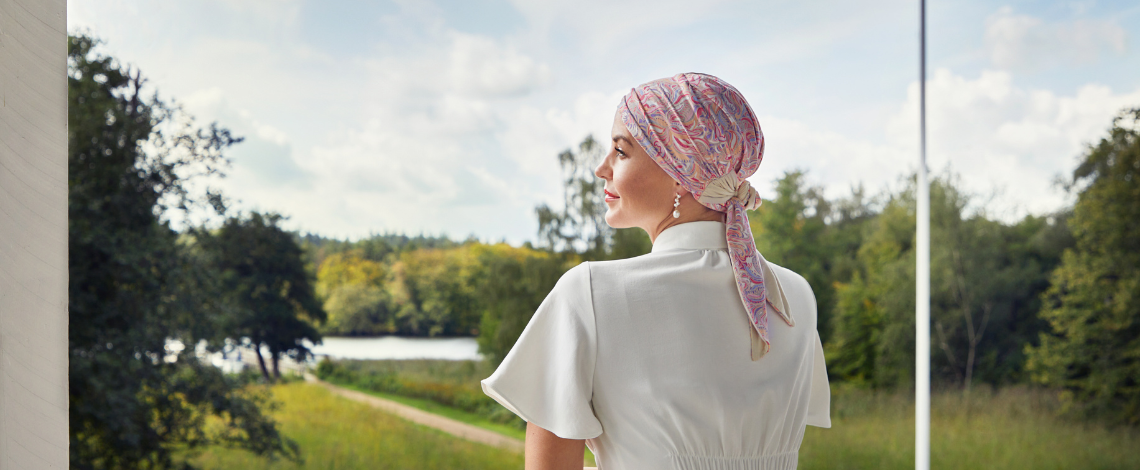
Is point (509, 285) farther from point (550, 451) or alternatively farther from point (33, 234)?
point (550, 451)

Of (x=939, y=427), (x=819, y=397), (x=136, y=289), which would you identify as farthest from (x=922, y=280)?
(x=136, y=289)

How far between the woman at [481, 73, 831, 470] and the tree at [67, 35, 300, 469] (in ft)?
10.1

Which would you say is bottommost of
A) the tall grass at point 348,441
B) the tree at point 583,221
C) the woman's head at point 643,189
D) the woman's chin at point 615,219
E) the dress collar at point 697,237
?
the tall grass at point 348,441

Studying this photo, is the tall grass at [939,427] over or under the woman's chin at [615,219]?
under

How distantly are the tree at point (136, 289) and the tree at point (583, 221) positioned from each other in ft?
5.36

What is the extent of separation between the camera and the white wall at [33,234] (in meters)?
0.93

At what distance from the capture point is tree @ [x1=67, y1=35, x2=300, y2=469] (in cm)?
315

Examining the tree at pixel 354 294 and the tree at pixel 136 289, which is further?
the tree at pixel 354 294

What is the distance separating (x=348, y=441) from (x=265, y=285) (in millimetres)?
891

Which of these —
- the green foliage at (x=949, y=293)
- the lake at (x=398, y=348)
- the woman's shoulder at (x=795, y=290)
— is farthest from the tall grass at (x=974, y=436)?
the woman's shoulder at (x=795, y=290)

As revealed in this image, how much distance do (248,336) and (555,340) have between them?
3.18 m

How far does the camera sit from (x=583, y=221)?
382cm

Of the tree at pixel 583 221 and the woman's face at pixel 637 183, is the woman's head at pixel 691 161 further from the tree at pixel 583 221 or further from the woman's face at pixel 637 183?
the tree at pixel 583 221

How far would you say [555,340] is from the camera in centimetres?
72
